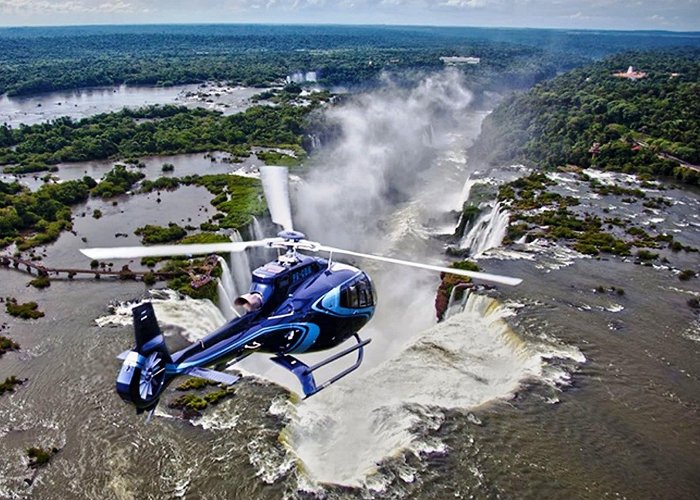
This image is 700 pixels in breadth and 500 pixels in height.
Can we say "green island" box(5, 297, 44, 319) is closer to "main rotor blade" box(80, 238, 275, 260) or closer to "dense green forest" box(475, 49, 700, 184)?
"main rotor blade" box(80, 238, 275, 260)

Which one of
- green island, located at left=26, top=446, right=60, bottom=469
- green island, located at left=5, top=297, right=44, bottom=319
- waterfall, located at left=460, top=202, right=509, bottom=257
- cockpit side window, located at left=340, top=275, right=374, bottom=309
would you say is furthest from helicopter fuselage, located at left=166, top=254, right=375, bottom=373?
waterfall, located at left=460, top=202, right=509, bottom=257

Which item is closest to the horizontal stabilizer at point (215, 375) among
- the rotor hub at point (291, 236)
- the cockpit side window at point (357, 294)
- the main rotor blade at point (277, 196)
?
the rotor hub at point (291, 236)

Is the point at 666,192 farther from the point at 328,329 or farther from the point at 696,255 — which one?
the point at 328,329

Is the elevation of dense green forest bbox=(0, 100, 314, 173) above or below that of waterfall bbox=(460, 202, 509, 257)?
below

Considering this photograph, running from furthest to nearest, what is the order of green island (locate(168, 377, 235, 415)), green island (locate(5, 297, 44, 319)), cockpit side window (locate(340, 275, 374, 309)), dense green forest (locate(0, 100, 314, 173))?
dense green forest (locate(0, 100, 314, 173))
green island (locate(5, 297, 44, 319))
green island (locate(168, 377, 235, 415))
cockpit side window (locate(340, 275, 374, 309))

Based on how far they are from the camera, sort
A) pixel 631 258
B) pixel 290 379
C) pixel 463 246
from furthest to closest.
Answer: pixel 463 246 < pixel 631 258 < pixel 290 379

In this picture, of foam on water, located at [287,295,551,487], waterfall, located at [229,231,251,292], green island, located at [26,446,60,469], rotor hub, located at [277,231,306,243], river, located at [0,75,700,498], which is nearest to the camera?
rotor hub, located at [277,231,306,243]

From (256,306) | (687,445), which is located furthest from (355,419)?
(687,445)
